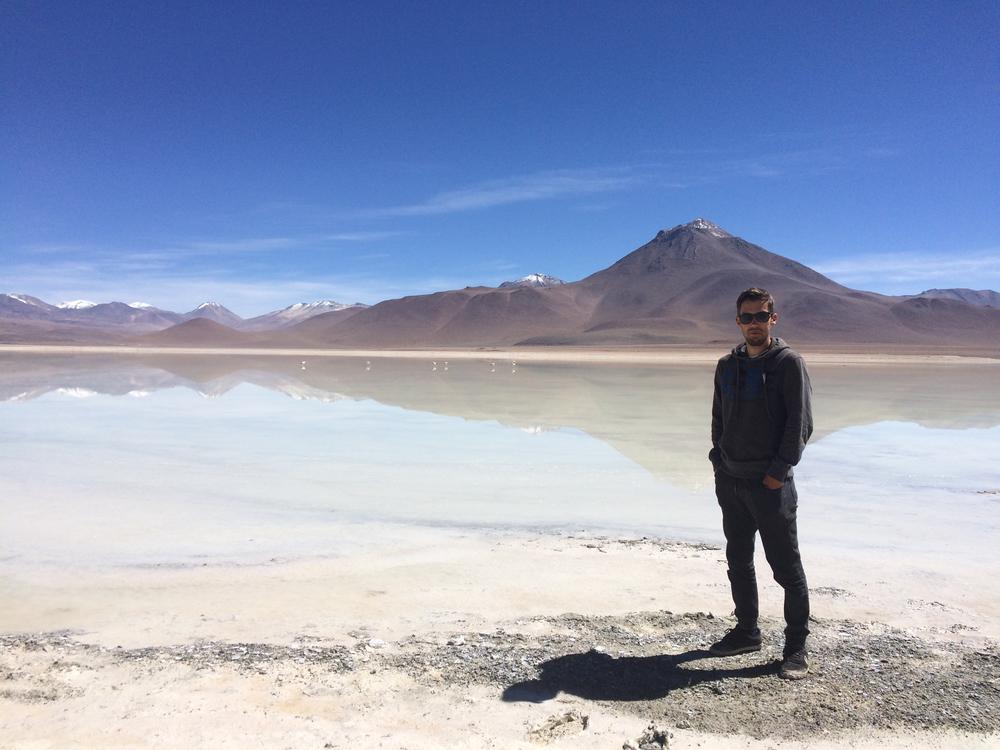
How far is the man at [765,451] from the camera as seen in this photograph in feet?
9.51

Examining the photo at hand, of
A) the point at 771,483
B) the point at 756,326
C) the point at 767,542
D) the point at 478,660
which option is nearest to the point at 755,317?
the point at 756,326

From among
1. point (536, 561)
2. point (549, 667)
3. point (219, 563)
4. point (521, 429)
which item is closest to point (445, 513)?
point (536, 561)

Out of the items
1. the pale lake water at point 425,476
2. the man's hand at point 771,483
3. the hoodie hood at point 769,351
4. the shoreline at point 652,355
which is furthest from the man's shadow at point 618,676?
the shoreline at point 652,355

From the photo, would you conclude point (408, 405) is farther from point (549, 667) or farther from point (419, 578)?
point (549, 667)

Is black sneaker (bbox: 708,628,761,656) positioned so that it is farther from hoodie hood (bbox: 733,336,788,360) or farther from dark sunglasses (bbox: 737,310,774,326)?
dark sunglasses (bbox: 737,310,774,326)

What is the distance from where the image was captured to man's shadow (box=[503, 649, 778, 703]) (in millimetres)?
2752

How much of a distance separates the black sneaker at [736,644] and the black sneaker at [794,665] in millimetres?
158

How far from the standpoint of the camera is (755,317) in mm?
2980

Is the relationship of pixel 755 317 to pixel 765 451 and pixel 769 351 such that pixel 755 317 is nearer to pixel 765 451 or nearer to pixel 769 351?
pixel 769 351

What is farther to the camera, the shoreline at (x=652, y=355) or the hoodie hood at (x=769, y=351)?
the shoreline at (x=652, y=355)

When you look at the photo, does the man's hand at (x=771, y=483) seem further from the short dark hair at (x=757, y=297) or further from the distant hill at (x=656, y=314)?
the distant hill at (x=656, y=314)

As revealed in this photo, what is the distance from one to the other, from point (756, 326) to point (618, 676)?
147 centimetres

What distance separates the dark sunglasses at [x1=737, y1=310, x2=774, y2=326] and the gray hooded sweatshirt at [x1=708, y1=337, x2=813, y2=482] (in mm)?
100

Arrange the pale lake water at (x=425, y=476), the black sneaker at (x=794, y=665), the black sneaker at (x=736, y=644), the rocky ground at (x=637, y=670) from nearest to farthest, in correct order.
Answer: the rocky ground at (x=637, y=670), the black sneaker at (x=794, y=665), the black sneaker at (x=736, y=644), the pale lake water at (x=425, y=476)
